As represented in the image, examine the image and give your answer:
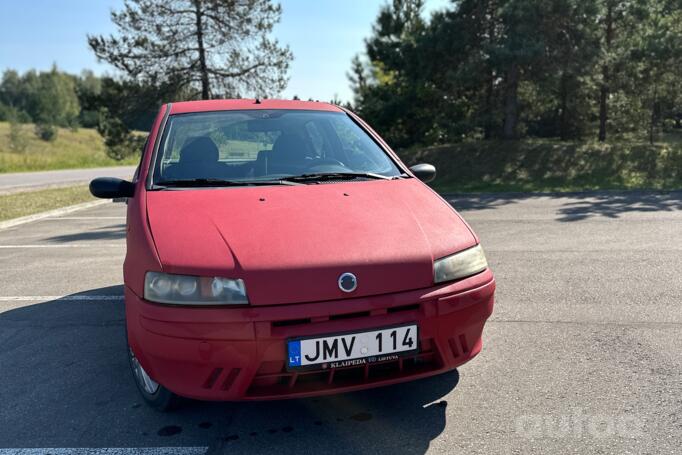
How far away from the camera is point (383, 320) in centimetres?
242

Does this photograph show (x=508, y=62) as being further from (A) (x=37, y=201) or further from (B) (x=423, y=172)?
(B) (x=423, y=172)

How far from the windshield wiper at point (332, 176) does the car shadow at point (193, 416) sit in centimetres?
126

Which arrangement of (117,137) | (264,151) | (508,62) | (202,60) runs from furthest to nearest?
(117,137), (202,60), (508,62), (264,151)

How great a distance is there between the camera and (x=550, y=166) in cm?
1664

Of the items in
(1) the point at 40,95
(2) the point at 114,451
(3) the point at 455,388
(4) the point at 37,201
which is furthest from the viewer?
(1) the point at 40,95

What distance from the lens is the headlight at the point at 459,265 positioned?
260 centimetres

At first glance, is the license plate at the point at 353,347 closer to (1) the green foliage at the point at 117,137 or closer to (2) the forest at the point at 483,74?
(2) the forest at the point at 483,74

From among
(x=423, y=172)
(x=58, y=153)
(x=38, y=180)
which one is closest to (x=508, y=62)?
(x=423, y=172)

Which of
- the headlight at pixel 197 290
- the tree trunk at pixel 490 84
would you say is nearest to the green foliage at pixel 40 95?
the tree trunk at pixel 490 84

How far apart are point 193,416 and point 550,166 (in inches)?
619

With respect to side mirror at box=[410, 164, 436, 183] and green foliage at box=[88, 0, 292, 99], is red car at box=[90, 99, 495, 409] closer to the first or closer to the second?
side mirror at box=[410, 164, 436, 183]

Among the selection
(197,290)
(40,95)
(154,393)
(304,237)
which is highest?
(40,95)

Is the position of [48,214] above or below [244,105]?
below

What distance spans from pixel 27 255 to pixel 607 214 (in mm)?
8680
